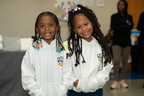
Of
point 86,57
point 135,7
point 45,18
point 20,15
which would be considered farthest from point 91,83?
point 135,7

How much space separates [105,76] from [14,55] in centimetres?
141

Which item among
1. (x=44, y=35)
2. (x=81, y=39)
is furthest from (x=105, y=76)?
(x=44, y=35)

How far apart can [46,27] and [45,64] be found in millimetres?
298

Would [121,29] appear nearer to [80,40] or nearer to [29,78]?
[80,40]

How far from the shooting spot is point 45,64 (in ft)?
4.46

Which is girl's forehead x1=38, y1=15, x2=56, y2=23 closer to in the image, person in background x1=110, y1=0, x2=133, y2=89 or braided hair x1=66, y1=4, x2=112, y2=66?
braided hair x1=66, y1=4, x2=112, y2=66

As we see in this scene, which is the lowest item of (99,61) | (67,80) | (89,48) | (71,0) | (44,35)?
(67,80)

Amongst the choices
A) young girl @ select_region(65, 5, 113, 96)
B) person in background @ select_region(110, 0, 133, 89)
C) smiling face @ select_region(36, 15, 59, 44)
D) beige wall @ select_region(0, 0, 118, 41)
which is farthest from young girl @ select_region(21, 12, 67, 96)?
beige wall @ select_region(0, 0, 118, 41)

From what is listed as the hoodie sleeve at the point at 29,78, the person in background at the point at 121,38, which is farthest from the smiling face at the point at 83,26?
the person in background at the point at 121,38

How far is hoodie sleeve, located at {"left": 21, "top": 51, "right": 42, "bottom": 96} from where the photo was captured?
1.29 metres

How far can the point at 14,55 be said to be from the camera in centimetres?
229

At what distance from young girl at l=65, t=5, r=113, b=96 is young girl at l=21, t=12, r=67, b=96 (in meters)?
0.11

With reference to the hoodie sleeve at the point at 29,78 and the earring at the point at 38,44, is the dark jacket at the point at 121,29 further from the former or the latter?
the hoodie sleeve at the point at 29,78

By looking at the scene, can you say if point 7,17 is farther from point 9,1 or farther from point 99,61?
point 99,61
